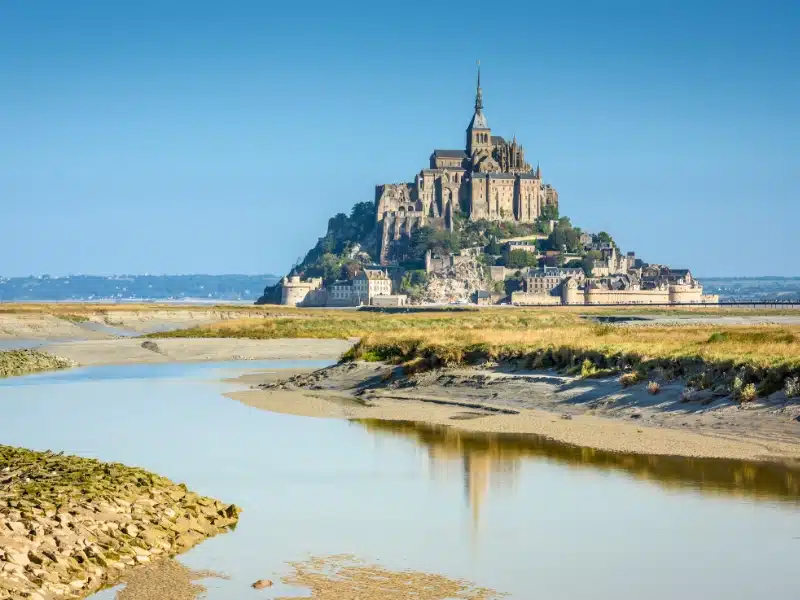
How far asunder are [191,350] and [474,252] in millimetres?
115338

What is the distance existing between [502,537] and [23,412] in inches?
577

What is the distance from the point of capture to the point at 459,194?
168250 mm

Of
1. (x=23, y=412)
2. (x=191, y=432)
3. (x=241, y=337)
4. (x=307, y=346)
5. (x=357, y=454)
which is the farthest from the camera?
(x=241, y=337)

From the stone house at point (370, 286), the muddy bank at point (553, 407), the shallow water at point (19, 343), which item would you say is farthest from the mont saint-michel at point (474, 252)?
the muddy bank at point (553, 407)

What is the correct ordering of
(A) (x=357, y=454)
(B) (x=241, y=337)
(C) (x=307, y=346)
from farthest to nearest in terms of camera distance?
(B) (x=241, y=337)
(C) (x=307, y=346)
(A) (x=357, y=454)

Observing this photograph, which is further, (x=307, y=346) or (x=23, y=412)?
(x=307, y=346)

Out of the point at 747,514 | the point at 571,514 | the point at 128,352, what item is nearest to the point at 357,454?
the point at 571,514

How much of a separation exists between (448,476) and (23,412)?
1161cm

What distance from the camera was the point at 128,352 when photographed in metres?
47.7

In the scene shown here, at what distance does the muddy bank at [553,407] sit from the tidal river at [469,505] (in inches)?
38.4

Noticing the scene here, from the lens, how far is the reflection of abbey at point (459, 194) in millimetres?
165750

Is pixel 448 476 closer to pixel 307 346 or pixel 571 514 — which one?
pixel 571 514

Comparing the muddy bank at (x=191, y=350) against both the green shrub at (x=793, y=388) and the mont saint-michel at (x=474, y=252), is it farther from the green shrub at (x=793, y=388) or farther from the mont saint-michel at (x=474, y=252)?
the mont saint-michel at (x=474, y=252)

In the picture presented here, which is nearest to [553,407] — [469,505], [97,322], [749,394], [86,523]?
[749,394]
